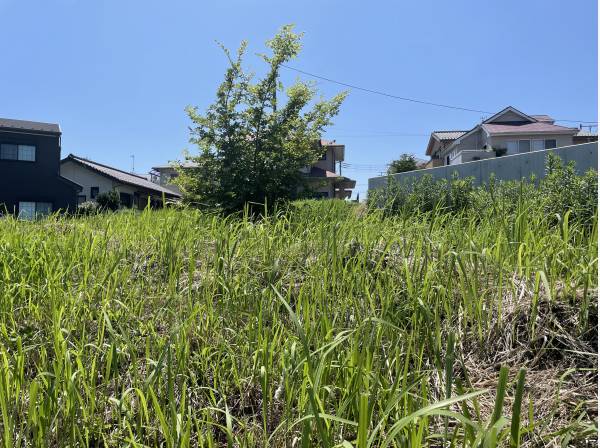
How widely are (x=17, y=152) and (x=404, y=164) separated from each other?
29009mm

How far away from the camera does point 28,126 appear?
23625mm

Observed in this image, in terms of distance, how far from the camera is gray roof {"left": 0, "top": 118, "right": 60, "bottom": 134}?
74.9 ft

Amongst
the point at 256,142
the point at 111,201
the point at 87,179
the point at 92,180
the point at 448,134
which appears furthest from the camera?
the point at 448,134

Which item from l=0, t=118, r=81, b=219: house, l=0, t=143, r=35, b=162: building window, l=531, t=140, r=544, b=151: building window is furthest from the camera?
l=531, t=140, r=544, b=151: building window

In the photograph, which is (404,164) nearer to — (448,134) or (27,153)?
(448,134)

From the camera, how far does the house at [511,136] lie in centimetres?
3256

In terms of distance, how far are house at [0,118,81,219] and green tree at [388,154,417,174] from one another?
25.5 meters

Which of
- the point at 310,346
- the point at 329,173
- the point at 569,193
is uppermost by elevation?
the point at 329,173

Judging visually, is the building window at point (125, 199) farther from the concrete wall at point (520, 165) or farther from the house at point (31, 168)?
the concrete wall at point (520, 165)

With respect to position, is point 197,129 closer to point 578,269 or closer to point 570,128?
point 578,269

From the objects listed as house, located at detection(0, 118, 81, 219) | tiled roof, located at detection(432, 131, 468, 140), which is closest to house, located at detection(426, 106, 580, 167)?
tiled roof, located at detection(432, 131, 468, 140)

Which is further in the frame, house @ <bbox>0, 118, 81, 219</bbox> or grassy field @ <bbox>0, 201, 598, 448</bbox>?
house @ <bbox>0, 118, 81, 219</bbox>

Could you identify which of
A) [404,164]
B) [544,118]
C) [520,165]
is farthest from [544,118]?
[520,165]

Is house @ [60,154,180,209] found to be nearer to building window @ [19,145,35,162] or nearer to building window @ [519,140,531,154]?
building window @ [19,145,35,162]
